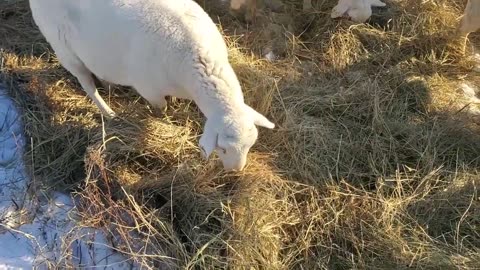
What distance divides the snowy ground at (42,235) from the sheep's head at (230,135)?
0.96 metres

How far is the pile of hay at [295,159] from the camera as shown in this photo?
164 inches

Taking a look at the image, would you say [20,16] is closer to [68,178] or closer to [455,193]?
[68,178]

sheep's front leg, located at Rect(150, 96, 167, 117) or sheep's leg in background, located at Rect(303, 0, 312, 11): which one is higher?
sheep's front leg, located at Rect(150, 96, 167, 117)

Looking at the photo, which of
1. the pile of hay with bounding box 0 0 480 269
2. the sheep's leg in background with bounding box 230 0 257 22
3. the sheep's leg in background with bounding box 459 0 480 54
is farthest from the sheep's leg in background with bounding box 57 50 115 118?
the sheep's leg in background with bounding box 459 0 480 54

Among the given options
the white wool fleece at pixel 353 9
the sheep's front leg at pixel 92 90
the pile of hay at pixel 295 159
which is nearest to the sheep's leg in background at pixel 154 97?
the pile of hay at pixel 295 159

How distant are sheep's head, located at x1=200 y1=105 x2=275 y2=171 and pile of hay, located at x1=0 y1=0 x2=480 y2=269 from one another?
18.6 inches

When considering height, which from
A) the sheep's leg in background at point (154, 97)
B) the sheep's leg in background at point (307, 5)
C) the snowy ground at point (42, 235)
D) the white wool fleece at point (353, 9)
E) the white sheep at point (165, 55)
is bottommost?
the snowy ground at point (42, 235)

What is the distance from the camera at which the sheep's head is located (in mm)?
3912

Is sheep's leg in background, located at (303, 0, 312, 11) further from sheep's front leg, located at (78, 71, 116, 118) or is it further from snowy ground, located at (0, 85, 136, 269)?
snowy ground, located at (0, 85, 136, 269)

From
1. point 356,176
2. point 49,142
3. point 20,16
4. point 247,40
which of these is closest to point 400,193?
point 356,176

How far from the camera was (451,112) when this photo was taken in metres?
5.33

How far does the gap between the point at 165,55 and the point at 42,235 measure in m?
1.49

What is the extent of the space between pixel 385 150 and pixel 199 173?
152 cm

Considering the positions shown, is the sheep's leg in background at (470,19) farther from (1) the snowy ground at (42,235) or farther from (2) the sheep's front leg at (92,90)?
(1) the snowy ground at (42,235)
